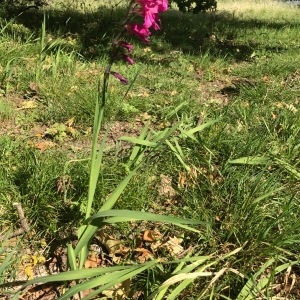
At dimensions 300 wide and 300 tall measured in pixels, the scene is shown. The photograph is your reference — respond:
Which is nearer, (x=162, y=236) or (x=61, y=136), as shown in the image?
(x=162, y=236)

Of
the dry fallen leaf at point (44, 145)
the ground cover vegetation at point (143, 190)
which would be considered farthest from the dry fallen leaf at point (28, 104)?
the dry fallen leaf at point (44, 145)

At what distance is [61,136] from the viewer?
287cm

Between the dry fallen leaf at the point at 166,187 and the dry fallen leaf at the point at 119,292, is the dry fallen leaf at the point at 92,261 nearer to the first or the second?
the dry fallen leaf at the point at 119,292

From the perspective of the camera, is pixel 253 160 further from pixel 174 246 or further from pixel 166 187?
pixel 174 246

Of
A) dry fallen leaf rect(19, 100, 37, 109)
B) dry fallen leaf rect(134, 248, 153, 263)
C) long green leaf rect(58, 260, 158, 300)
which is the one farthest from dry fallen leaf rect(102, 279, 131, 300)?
dry fallen leaf rect(19, 100, 37, 109)

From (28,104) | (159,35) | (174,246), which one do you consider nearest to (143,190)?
(174,246)

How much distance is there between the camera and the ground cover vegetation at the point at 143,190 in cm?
158

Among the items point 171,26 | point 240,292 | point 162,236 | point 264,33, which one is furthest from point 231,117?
point 171,26

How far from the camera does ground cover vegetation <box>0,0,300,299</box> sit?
1584 mm

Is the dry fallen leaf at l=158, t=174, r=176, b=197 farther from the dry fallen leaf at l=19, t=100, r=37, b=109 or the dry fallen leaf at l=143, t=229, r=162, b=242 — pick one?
the dry fallen leaf at l=19, t=100, r=37, b=109

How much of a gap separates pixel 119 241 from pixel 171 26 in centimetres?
713

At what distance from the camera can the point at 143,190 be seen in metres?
2.11

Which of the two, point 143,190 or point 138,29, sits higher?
point 138,29

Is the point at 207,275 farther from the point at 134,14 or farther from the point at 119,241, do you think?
the point at 134,14
